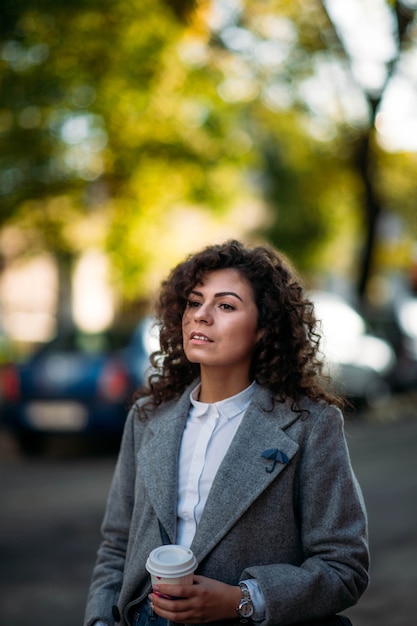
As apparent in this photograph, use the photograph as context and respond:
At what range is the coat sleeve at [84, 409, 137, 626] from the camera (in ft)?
7.04

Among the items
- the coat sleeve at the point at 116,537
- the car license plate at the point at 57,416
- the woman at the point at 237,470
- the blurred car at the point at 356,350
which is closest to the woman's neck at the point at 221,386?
the woman at the point at 237,470

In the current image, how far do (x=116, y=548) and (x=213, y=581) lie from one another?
48 centimetres

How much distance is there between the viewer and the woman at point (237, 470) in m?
1.89

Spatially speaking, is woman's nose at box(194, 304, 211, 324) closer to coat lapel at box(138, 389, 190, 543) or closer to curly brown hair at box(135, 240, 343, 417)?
curly brown hair at box(135, 240, 343, 417)

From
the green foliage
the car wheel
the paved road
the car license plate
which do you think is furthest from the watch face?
the green foliage

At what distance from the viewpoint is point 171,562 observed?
1751 millimetres

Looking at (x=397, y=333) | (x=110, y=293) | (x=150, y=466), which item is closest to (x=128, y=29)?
(x=397, y=333)

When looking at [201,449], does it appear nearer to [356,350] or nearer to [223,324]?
[223,324]

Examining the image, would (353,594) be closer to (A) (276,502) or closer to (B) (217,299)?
(A) (276,502)

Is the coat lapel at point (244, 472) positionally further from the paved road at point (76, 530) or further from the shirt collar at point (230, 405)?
the paved road at point (76, 530)

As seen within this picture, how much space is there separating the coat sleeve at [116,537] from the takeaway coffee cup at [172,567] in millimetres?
433

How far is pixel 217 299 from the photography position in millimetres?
2176

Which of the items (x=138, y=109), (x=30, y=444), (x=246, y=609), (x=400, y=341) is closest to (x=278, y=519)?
(x=246, y=609)

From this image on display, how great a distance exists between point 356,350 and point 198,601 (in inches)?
426
